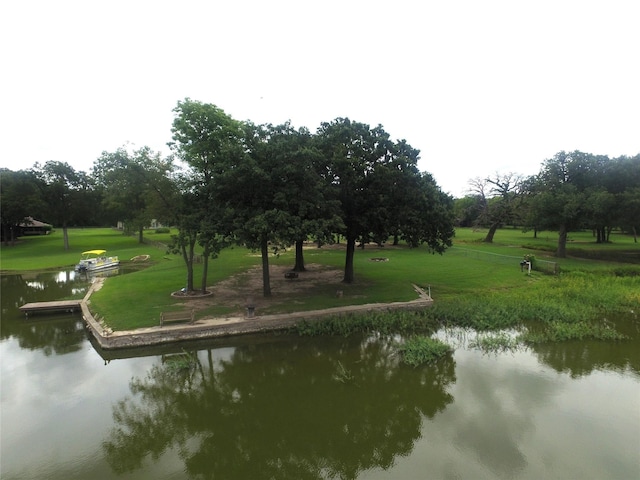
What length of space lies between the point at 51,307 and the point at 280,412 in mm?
17125

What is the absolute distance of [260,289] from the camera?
23.1m

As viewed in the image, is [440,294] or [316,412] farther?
[440,294]

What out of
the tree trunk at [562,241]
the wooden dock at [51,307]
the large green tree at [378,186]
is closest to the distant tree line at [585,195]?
the tree trunk at [562,241]

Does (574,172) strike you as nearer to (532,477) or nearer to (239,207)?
(239,207)

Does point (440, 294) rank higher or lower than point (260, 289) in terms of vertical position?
lower

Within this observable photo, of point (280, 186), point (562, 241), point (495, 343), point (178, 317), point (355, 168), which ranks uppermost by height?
point (355, 168)

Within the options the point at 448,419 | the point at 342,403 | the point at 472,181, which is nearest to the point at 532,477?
the point at 448,419

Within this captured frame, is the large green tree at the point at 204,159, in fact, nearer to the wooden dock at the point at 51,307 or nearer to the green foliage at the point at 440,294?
the green foliage at the point at 440,294

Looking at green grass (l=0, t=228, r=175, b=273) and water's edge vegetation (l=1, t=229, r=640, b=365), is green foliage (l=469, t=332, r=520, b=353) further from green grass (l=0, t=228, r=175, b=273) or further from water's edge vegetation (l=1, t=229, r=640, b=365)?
green grass (l=0, t=228, r=175, b=273)

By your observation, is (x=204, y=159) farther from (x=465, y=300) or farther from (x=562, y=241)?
(x=562, y=241)

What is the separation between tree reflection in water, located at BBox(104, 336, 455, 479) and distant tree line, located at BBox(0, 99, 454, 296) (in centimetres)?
639

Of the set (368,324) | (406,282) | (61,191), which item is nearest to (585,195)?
(406,282)

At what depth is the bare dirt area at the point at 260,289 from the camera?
1942cm

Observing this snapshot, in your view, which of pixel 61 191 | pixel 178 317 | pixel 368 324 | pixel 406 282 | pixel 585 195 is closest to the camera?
pixel 178 317
